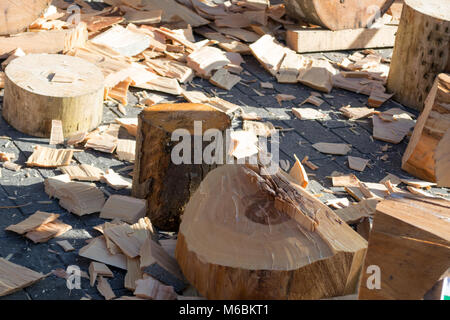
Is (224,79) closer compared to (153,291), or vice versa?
(153,291)

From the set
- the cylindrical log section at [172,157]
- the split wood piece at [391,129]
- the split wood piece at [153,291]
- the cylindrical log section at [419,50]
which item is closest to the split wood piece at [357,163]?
the split wood piece at [391,129]

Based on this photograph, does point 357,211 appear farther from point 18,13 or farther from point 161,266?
point 18,13

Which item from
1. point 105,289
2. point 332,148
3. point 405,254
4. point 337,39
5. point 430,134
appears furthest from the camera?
point 337,39

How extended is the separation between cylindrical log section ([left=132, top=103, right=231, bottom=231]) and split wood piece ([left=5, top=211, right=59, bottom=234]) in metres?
0.55

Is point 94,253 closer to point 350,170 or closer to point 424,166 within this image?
point 350,170

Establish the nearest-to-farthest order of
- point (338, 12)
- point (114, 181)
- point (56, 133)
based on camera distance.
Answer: point (114, 181) → point (56, 133) → point (338, 12)

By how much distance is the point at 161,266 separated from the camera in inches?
136

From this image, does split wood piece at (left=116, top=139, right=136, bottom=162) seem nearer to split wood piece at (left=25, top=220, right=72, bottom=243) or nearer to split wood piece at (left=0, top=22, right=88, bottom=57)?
split wood piece at (left=25, top=220, right=72, bottom=243)

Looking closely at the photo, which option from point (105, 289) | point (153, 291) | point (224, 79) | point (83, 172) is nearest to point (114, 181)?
point (83, 172)

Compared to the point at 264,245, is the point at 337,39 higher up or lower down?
lower down

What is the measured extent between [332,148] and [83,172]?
1.98 meters

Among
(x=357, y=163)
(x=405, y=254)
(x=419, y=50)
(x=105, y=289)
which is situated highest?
(x=405, y=254)

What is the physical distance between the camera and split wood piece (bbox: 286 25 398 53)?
6945mm

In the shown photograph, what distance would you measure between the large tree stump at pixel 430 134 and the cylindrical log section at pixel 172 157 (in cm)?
165
